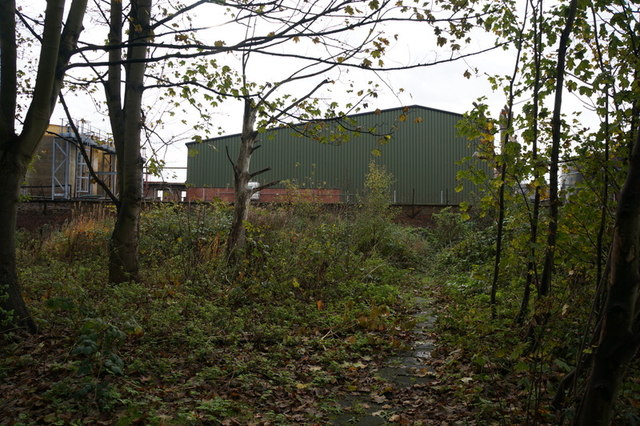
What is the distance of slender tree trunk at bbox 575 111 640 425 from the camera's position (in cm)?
220

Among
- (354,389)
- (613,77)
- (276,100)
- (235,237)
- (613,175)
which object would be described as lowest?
(354,389)

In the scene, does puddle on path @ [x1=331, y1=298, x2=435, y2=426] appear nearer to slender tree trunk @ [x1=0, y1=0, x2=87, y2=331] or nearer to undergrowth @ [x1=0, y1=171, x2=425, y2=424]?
undergrowth @ [x1=0, y1=171, x2=425, y2=424]

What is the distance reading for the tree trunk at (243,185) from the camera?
970 cm

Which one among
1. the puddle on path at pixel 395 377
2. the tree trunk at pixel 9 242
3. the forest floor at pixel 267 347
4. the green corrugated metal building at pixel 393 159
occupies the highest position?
the green corrugated metal building at pixel 393 159

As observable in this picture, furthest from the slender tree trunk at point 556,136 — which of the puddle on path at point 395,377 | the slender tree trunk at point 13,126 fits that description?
the slender tree trunk at point 13,126

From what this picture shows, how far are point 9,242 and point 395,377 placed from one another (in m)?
4.14

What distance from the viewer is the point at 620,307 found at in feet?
7.39

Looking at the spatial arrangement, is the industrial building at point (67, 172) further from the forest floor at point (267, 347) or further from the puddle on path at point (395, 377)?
the puddle on path at point (395, 377)

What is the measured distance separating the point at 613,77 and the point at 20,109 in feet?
31.2

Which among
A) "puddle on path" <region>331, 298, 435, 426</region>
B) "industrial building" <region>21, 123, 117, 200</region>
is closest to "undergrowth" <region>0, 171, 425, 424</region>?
"puddle on path" <region>331, 298, 435, 426</region>

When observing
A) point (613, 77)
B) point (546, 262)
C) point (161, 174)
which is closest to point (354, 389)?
point (546, 262)

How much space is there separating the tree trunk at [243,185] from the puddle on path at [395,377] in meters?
4.10

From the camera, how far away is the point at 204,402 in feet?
12.6

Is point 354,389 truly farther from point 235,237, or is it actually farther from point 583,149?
point 235,237
